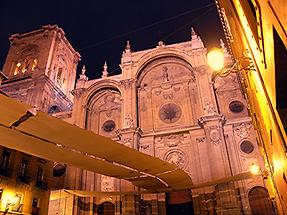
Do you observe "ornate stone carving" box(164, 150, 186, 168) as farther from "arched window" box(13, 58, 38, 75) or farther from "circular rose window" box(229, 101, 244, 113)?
"arched window" box(13, 58, 38, 75)

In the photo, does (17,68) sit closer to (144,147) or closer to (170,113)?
(144,147)

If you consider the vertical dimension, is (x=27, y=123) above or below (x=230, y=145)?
below

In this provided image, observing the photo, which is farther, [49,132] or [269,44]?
[49,132]

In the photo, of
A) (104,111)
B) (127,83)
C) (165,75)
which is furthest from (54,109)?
(165,75)

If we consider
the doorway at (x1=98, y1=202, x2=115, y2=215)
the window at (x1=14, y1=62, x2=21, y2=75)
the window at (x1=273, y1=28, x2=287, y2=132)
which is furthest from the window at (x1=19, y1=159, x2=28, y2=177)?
the window at (x1=14, y1=62, x2=21, y2=75)

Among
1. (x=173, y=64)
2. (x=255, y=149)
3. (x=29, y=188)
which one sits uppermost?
(x=173, y=64)

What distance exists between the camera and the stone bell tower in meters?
30.9

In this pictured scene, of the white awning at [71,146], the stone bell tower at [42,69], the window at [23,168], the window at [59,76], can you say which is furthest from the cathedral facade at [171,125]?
the white awning at [71,146]

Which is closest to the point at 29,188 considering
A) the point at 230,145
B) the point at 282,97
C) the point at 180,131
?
the point at 180,131

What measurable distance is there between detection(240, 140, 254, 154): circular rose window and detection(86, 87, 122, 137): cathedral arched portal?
10.5m

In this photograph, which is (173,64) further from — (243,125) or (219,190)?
(219,190)

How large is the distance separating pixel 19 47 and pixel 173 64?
920 inches

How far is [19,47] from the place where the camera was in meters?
37.0

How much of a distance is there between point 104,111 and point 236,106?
464 inches
